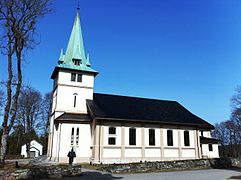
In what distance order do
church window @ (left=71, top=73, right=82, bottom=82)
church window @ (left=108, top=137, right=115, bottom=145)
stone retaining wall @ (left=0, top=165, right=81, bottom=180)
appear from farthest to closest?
church window @ (left=71, top=73, right=82, bottom=82)
church window @ (left=108, top=137, right=115, bottom=145)
stone retaining wall @ (left=0, top=165, right=81, bottom=180)

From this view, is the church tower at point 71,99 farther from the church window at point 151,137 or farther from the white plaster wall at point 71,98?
the church window at point 151,137

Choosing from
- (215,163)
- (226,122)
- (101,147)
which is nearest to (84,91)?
(101,147)

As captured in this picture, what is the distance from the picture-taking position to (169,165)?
70.4 ft

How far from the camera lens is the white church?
26.4 metres

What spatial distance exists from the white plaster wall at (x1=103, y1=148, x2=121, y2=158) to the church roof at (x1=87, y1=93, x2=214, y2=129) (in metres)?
3.52

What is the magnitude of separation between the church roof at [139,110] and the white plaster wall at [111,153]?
352 centimetres

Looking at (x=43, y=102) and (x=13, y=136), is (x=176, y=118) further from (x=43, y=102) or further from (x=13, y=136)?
(x=13, y=136)

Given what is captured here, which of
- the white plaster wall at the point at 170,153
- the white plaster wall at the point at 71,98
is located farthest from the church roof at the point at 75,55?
the white plaster wall at the point at 170,153

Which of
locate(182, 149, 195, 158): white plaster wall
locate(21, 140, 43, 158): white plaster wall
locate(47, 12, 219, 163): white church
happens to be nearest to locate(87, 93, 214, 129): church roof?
locate(47, 12, 219, 163): white church

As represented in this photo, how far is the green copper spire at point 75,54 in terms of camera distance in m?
30.3

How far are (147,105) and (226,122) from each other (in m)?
45.6

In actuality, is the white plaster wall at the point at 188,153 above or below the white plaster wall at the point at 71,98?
below

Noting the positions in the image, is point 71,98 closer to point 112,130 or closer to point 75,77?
point 75,77

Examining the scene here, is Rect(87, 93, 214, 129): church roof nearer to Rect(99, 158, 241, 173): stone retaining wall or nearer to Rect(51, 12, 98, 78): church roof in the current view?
Rect(51, 12, 98, 78): church roof
